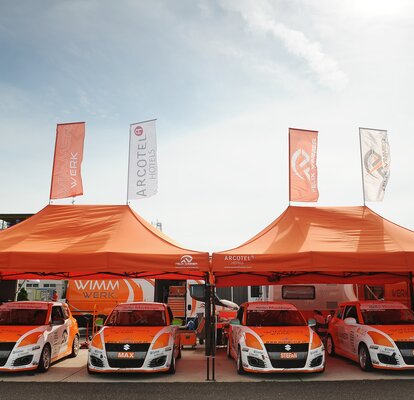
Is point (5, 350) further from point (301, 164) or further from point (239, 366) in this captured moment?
point (301, 164)

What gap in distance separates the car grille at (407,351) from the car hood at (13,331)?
7826mm

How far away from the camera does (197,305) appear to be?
19.4 m

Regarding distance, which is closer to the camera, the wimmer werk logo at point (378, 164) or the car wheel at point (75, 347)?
the car wheel at point (75, 347)

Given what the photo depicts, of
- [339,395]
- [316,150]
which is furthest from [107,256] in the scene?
[316,150]

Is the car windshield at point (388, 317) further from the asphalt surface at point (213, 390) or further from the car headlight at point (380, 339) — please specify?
the asphalt surface at point (213, 390)

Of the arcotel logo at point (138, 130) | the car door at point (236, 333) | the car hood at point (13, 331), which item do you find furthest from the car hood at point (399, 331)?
the arcotel logo at point (138, 130)

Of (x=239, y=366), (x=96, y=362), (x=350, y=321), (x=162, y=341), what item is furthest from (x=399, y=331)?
(x=96, y=362)

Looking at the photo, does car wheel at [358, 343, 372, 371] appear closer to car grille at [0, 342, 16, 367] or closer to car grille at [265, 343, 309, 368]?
car grille at [265, 343, 309, 368]

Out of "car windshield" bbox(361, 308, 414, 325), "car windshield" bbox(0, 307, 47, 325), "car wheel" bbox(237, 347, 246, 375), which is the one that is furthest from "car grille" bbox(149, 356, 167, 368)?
"car windshield" bbox(361, 308, 414, 325)

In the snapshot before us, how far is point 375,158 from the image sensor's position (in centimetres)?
1538

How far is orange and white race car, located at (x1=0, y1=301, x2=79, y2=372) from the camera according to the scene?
30.7 ft

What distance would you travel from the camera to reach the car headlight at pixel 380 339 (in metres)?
9.48

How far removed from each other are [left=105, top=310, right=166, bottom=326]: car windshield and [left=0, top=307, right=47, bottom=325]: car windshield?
164 centimetres

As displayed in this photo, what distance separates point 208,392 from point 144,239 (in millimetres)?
4744
